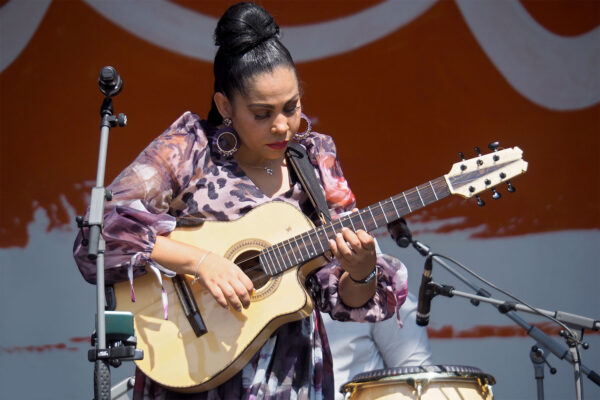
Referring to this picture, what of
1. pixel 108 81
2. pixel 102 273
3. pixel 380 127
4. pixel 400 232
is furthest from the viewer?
pixel 380 127

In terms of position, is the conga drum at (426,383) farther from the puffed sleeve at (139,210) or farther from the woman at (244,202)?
the puffed sleeve at (139,210)

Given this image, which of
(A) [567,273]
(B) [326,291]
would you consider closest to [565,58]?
(A) [567,273]

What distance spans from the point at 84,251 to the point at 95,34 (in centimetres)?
228

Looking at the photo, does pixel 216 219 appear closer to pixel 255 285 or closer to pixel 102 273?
pixel 255 285

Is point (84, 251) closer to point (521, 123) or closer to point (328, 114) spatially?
point (328, 114)

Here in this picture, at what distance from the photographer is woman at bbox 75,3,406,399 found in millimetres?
2383

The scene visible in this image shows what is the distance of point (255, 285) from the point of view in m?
2.53

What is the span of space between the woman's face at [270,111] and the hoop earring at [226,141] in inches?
1.7

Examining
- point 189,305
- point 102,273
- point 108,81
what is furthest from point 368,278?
point 108,81

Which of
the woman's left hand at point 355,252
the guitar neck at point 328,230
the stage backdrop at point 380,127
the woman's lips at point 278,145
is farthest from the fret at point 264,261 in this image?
the stage backdrop at point 380,127

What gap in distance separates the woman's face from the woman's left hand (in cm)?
36

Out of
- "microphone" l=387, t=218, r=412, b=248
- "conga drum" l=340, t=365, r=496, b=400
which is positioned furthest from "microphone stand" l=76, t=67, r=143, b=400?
"conga drum" l=340, t=365, r=496, b=400

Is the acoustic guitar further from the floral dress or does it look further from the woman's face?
the woman's face

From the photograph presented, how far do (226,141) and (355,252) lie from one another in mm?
565
